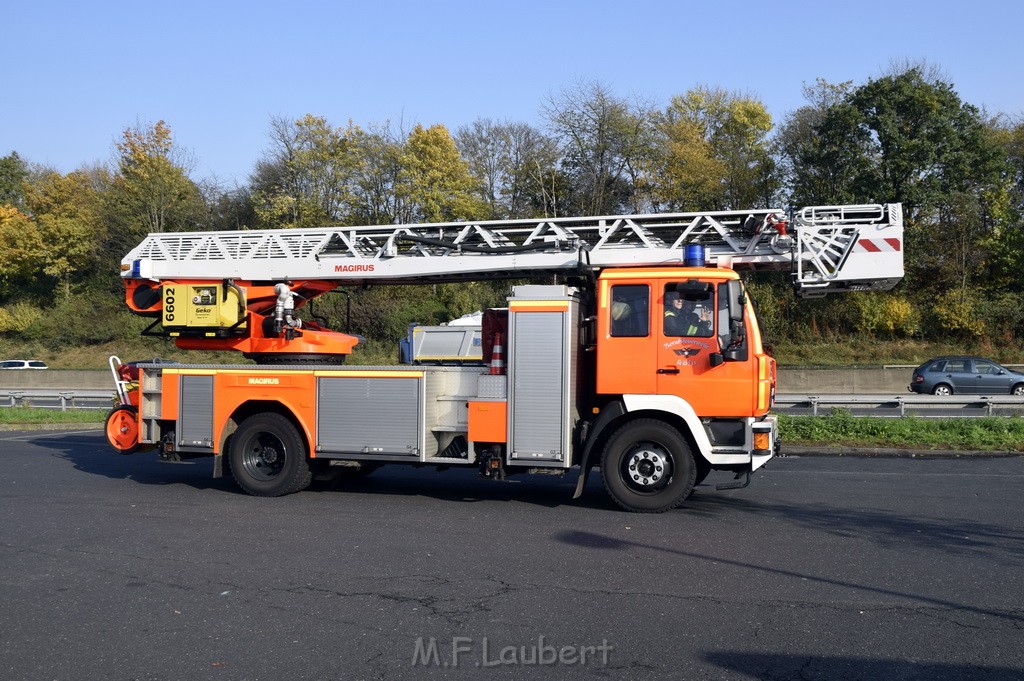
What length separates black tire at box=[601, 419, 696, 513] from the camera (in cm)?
1001

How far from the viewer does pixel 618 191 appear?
156 feet

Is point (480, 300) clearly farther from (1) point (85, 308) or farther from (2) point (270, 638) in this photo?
(2) point (270, 638)

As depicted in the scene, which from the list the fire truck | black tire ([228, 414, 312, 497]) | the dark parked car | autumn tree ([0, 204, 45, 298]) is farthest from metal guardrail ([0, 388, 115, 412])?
autumn tree ([0, 204, 45, 298])

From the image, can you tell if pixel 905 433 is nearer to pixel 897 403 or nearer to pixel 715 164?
pixel 897 403

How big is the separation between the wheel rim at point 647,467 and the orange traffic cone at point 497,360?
169 centimetres

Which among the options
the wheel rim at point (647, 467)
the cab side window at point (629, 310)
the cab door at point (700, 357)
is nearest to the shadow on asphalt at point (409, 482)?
the wheel rim at point (647, 467)

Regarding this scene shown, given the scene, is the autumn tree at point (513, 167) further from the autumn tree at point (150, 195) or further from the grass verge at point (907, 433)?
the grass verge at point (907, 433)

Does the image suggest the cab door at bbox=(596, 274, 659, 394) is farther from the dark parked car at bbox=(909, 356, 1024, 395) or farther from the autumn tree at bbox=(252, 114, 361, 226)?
the autumn tree at bbox=(252, 114, 361, 226)

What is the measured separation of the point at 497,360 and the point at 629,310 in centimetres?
157

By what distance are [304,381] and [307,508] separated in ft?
5.01

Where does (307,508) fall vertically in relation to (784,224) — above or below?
below

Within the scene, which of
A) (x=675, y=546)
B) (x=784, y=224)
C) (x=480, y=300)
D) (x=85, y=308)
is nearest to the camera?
(x=675, y=546)

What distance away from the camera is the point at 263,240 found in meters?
12.4

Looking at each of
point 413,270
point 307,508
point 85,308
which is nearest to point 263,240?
point 413,270
